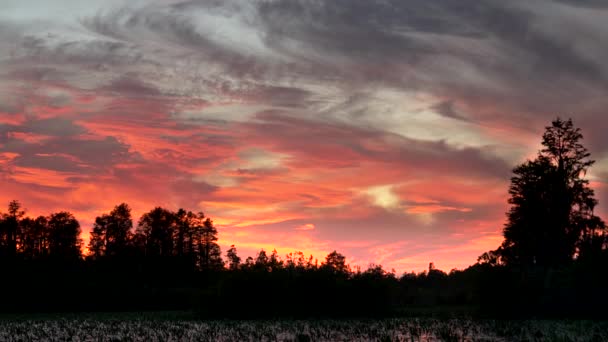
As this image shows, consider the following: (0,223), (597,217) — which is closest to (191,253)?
(0,223)

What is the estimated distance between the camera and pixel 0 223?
11475cm

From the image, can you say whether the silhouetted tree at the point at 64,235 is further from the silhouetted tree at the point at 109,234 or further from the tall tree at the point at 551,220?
the tall tree at the point at 551,220

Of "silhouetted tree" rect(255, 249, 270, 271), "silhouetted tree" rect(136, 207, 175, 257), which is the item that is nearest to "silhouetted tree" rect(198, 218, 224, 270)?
"silhouetted tree" rect(136, 207, 175, 257)

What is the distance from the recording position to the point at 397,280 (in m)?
73.3

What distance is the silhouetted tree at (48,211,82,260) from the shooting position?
119000 millimetres

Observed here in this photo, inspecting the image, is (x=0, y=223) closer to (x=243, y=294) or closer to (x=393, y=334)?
(x=243, y=294)

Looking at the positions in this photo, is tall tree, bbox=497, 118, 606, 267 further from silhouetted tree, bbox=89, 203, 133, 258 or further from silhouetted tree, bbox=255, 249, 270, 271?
silhouetted tree, bbox=89, 203, 133, 258

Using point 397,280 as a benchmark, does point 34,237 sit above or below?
above

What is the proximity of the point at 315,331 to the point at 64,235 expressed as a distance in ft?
275

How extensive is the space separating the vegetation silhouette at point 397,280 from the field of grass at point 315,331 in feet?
31.8

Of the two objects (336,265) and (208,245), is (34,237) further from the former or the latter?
(336,265)

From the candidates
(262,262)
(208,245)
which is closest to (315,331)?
(262,262)

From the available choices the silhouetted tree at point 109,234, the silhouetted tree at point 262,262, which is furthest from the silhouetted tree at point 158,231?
the silhouetted tree at point 262,262

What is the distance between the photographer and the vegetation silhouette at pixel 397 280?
213 ft
